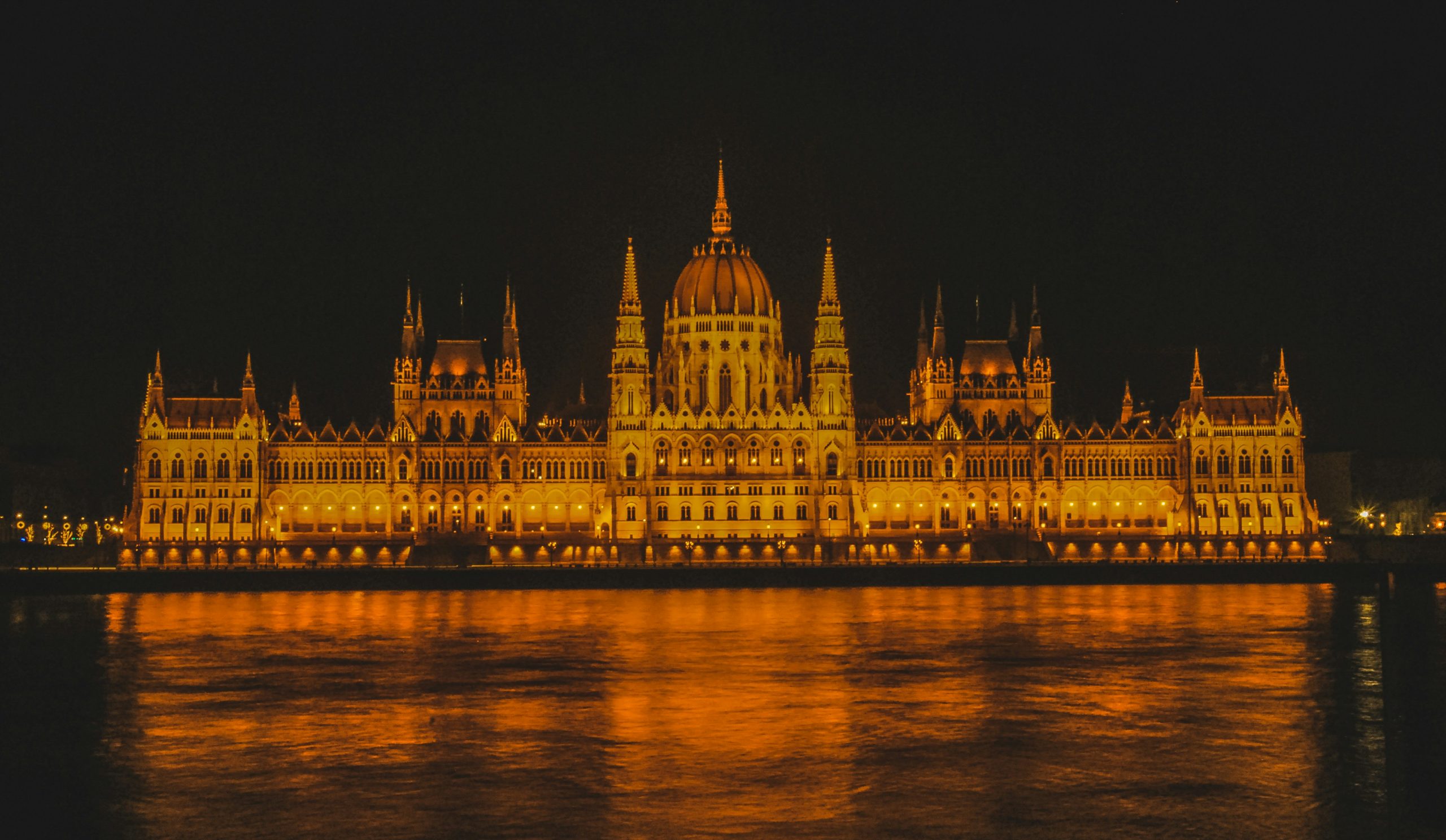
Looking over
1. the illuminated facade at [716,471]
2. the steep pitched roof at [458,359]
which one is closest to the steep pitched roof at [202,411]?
the illuminated facade at [716,471]

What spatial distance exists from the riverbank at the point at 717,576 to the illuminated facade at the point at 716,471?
11.8m

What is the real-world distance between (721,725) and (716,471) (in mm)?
→ 70541

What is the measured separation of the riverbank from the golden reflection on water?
22.4 metres

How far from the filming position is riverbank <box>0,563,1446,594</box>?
93625mm

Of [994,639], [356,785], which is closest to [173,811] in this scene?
[356,785]

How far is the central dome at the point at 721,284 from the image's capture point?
121 metres

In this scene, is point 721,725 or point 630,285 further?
point 630,285

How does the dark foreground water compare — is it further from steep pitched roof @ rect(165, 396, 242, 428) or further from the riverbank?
steep pitched roof @ rect(165, 396, 242, 428)

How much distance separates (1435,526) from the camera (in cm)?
12494

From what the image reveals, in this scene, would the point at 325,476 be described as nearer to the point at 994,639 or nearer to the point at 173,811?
the point at 994,639

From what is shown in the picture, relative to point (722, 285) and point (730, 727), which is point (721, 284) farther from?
point (730, 727)

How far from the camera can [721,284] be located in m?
121

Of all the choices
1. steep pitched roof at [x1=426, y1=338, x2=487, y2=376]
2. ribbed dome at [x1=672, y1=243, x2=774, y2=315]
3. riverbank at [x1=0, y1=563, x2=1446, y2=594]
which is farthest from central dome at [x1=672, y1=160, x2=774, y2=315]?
riverbank at [x1=0, y1=563, x2=1446, y2=594]

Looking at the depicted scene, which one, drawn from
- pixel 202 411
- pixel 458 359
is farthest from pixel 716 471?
pixel 202 411
